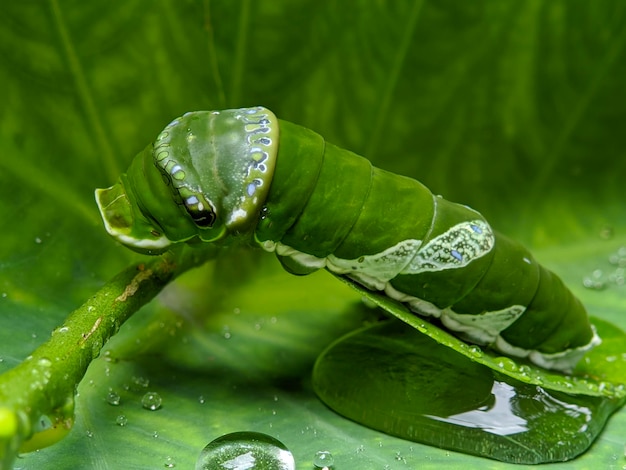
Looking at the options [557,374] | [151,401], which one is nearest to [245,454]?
[151,401]

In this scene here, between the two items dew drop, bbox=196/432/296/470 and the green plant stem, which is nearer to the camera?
the green plant stem

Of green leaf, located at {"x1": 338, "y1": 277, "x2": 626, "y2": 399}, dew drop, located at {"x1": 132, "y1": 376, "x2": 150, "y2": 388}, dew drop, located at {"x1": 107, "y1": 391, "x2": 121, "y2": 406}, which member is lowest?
dew drop, located at {"x1": 132, "y1": 376, "x2": 150, "y2": 388}

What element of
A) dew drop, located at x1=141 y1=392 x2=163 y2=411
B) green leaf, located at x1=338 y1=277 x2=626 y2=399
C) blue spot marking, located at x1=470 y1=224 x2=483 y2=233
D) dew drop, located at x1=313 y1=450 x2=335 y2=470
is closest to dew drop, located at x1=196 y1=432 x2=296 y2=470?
dew drop, located at x1=313 y1=450 x2=335 y2=470

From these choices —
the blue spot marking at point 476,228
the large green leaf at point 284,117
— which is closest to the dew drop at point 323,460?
the large green leaf at point 284,117

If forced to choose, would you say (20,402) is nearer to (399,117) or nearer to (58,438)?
(58,438)

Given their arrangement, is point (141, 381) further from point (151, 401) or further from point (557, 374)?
point (557, 374)

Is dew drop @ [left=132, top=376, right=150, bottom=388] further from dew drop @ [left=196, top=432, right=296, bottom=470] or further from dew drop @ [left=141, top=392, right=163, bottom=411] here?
dew drop @ [left=196, top=432, right=296, bottom=470]
